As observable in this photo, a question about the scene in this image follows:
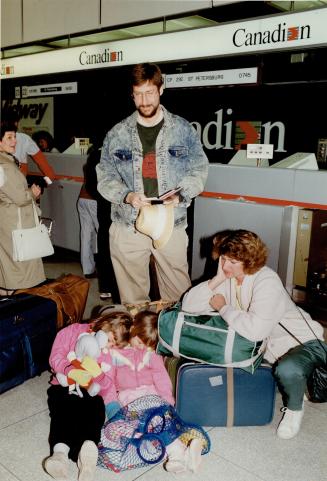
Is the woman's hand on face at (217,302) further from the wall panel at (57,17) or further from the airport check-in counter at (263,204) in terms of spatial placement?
the wall panel at (57,17)

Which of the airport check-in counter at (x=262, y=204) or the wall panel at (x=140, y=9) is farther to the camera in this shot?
the wall panel at (x=140, y=9)

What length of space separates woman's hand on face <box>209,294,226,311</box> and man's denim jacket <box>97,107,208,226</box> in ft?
1.95

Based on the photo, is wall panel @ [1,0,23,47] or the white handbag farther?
wall panel @ [1,0,23,47]

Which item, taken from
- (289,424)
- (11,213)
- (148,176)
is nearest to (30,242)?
(11,213)

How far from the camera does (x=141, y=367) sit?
2398 mm

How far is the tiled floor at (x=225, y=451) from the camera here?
201cm

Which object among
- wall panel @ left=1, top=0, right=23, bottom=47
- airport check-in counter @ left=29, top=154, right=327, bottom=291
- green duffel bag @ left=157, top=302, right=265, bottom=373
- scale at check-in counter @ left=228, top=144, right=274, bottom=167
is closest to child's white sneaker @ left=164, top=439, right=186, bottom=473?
green duffel bag @ left=157, top=302, right=265, bottom=373

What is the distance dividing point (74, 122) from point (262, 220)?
15.2ft

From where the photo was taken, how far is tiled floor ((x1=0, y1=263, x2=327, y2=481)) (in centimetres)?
201

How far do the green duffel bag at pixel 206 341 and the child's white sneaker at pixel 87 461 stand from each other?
0.58m

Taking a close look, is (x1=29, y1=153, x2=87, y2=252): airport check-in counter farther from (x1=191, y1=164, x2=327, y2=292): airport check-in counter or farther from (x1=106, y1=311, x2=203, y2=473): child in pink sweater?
(x1=106, y1=311, x2=203, y2=473): child in pink sweater

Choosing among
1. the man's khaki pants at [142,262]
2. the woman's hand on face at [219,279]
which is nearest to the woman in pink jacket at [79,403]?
the man's khaki pants at [142,262]

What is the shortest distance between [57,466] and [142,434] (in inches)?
15.0

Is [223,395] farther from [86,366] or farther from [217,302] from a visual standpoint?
[86,366]
